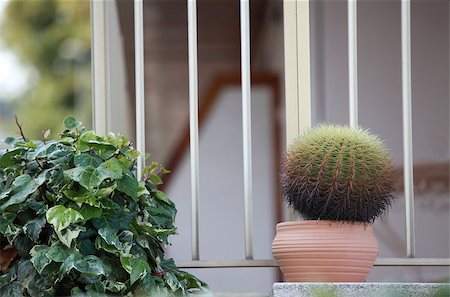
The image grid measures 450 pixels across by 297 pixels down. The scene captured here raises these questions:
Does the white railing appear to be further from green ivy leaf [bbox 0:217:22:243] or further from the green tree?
the green tree

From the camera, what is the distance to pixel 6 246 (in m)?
2.60

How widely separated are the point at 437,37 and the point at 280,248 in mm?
2403

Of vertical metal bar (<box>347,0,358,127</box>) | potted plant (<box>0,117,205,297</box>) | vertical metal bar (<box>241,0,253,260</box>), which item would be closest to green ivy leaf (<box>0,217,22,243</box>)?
potted plant (<box>0,117,205,297</box>)

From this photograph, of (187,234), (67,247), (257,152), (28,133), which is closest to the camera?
(67,247)

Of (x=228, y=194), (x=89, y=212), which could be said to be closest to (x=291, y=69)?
(x=89, y=212)

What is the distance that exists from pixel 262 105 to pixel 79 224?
167 inches

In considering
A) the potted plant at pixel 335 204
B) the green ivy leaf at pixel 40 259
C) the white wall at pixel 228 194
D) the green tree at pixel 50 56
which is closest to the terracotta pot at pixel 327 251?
the potted plant at pixel 335 204

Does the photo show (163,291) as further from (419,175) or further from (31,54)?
(31,54)

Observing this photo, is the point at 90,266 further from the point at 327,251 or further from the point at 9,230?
the point at 327,251

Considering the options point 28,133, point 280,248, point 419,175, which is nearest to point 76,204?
point 280,248

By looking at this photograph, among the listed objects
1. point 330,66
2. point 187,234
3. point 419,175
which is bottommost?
point 187,234

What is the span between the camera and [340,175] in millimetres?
2574

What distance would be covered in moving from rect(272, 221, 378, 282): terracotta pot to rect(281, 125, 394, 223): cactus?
0.04 meters

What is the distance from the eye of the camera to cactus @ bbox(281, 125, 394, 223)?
2.57 metres
